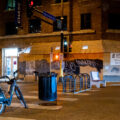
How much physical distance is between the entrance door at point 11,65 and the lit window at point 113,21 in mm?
10788

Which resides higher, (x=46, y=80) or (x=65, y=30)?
(x=65, y=30)

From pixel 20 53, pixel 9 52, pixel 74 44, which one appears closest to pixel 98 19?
pixel 74 44

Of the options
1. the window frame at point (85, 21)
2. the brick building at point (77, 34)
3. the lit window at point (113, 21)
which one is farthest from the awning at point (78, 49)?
the lit window at point (113, 21)

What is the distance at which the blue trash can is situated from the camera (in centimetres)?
1008

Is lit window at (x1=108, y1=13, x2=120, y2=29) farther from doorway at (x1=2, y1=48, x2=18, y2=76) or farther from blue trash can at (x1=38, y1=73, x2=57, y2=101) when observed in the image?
blue trash can at (x1=38, y1=73, x2=57, y2=101)

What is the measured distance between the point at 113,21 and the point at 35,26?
788 cm

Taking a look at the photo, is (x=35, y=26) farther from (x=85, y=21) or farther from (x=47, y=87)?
(x=47, y=87)

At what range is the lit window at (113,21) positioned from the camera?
72.1 feet

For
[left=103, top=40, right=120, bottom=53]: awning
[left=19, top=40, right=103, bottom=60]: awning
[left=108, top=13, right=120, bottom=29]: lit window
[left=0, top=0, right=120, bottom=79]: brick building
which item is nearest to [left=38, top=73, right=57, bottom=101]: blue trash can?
[left=0, top=0, right=120, bottom=79]: brick building

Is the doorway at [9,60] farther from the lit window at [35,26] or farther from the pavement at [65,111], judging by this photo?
the pavement at [65,111]

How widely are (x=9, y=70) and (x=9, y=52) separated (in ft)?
6.54

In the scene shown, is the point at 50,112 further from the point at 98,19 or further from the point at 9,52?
the point at 9,52

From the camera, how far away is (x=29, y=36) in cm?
2442

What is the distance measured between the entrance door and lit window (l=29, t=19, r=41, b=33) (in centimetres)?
381
